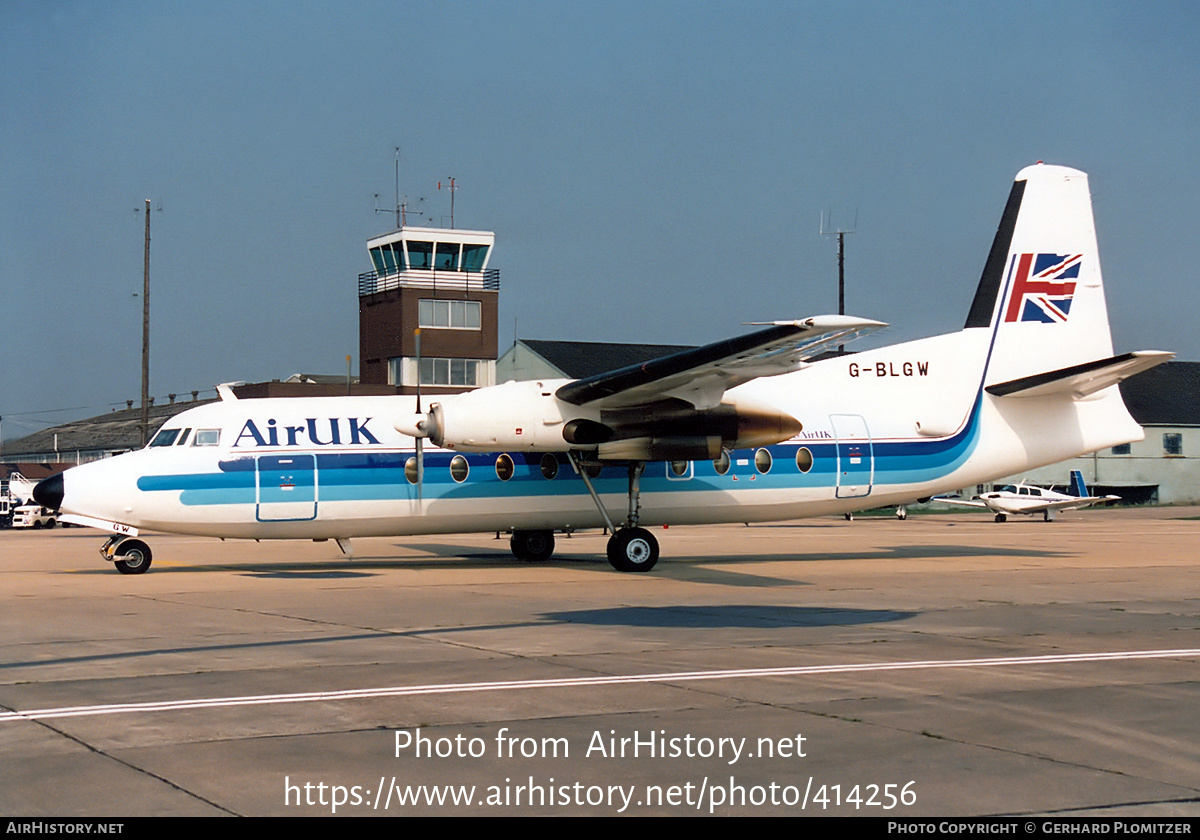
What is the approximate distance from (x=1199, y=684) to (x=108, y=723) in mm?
7391

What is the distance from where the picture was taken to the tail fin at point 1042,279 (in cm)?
2175

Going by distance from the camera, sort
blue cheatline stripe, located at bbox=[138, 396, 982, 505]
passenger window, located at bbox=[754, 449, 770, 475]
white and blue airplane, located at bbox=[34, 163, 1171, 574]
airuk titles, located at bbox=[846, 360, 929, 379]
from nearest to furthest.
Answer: white and blue airplane, located at bbox=[34, 163, 1171, 574] → blue cheatline stripe, located at bbox=[138, 396, 982, 505] → passenger window, located at bbox=[754, 449, 770, 475] → airuk titles, located at bbox=[846, 360, 929, 379]

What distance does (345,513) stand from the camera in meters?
18.8

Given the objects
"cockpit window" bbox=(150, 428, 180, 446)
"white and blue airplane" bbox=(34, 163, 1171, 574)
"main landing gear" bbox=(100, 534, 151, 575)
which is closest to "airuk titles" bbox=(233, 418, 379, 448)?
"white and blue airplane" bbox=(34, 163, 1171, 574)

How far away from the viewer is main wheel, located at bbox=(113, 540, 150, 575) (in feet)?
60.5

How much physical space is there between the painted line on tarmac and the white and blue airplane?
615cm

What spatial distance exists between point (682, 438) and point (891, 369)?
5223 millimetres

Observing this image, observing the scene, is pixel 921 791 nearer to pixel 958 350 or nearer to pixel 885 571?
pixel 885 571

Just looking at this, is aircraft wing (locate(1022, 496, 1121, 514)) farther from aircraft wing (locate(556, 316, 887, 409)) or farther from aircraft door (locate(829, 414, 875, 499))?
aircraft wing (locate(556, 316, 887, 409))

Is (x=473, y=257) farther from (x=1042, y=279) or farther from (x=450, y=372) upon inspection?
(x=1042, y=279)

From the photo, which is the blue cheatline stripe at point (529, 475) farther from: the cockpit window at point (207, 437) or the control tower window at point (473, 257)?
the control tower window at point (473, 257)

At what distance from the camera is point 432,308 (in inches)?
2093

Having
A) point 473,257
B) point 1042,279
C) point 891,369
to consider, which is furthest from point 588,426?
point 473,257

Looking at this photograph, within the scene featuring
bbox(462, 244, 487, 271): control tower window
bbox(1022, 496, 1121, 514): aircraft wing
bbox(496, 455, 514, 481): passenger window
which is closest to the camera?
bbox(496, 455, 514, 481): passenger window
